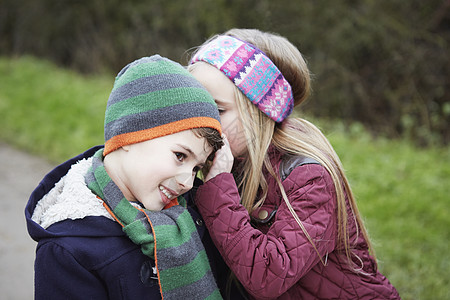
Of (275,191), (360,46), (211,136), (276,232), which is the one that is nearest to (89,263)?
(211,136)

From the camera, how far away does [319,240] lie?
5.86ft

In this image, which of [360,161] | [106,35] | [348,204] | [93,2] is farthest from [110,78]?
[348,204]

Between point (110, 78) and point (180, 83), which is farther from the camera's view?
point (110, 78)

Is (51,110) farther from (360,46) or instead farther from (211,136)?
(211,136)

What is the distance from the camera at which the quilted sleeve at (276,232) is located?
5.53 ft

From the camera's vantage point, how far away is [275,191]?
1.94 meters

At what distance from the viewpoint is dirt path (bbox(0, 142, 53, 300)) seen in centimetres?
310

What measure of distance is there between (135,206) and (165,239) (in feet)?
0.59

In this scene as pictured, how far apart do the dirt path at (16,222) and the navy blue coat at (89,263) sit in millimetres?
1720

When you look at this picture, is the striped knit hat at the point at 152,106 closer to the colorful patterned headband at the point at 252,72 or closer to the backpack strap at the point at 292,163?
the colorful patterned headband at the point at 252,72

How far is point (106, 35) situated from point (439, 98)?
7.44 metres

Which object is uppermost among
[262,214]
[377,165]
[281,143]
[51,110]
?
[281,143]

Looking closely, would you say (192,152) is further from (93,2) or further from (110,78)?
(93,2)

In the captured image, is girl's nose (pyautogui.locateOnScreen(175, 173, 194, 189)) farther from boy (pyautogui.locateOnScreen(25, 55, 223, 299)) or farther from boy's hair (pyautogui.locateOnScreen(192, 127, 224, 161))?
boy's hair (pyautogui.locateOnScreen(192, 127, 224, 161))
